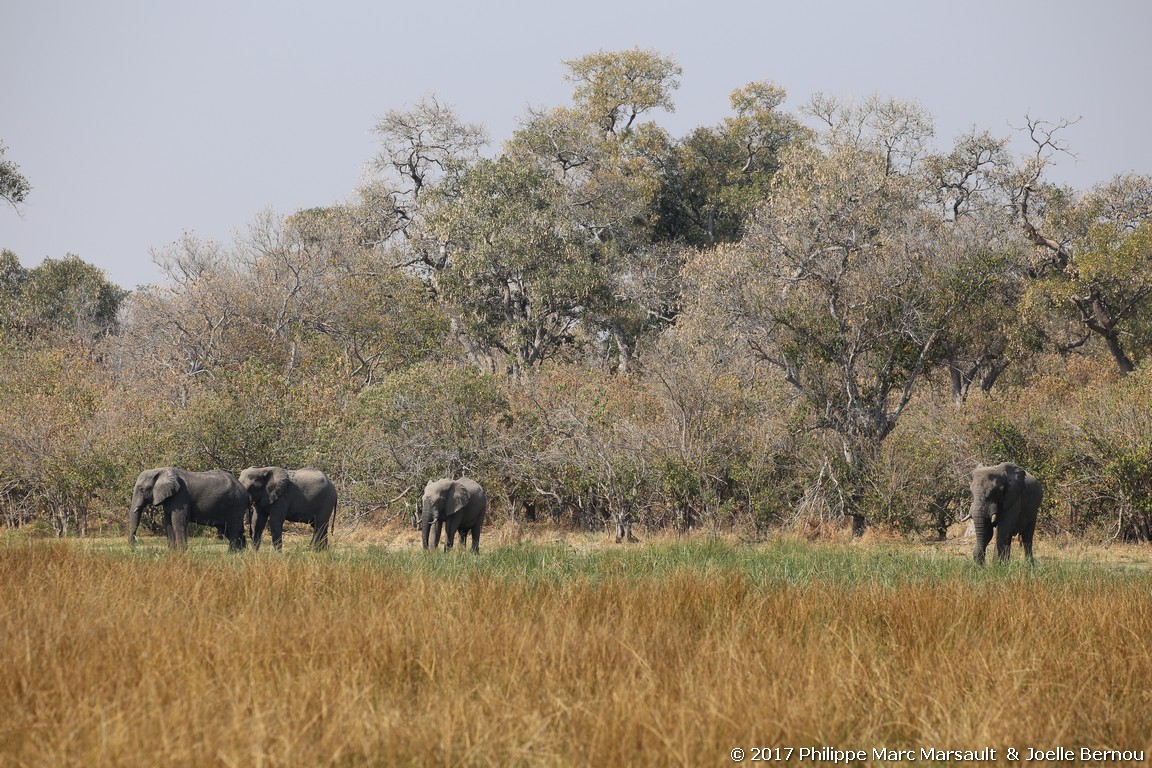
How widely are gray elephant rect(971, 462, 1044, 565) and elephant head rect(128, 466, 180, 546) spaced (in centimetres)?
1124

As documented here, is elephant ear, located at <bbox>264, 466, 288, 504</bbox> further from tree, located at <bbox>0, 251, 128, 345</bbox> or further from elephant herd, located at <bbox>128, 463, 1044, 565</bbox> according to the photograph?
tree, located at <bbox>0, 251, 128, 345</bbox>

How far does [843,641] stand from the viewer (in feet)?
21.2

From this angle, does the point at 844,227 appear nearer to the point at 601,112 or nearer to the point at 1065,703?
the point at 1065,703

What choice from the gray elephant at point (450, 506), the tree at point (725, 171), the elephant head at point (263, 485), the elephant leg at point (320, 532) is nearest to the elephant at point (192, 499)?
the elephant head at point (263, 485)

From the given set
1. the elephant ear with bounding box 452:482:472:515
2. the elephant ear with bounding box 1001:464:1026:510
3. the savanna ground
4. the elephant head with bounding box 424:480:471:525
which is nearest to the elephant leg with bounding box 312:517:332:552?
the elephant head with bounding box 424:480:471:525

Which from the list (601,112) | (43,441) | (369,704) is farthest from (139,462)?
(601,112)

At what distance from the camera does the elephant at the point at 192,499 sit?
14.5m

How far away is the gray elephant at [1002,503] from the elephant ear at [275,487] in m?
10.3

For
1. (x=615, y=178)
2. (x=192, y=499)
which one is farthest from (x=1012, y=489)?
(x=615, y=178)

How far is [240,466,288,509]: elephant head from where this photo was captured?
52.2ft

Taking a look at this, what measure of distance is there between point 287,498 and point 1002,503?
10.7m

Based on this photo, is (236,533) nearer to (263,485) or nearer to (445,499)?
(263,485)

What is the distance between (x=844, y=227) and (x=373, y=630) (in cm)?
1572

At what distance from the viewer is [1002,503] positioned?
46.5 feet
